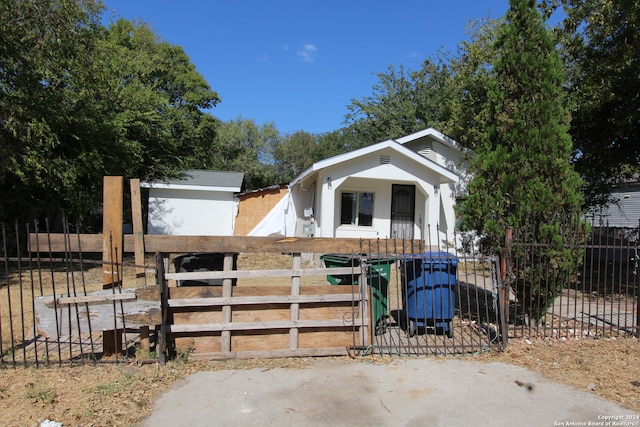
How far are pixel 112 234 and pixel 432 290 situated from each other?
13.0 feet

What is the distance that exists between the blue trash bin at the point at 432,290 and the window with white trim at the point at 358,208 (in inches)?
351

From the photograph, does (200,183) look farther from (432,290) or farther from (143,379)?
(143,379)

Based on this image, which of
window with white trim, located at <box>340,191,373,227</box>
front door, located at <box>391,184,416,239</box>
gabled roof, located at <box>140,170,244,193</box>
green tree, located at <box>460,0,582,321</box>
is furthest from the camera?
gabled roof, located at <box>140,170,244,193</box>

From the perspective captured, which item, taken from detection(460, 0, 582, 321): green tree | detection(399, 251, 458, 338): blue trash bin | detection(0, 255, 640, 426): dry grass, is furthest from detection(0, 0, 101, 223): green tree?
detection(399, 251, 458, 338): blue trash bin

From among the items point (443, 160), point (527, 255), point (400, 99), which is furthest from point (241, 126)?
point (527, 255)

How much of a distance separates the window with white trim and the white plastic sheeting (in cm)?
324

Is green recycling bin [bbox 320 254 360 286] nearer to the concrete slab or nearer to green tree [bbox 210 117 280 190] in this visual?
the concrete slab

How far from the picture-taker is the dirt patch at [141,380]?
3.36m

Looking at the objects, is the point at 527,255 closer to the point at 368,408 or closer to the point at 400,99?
the point at 368,408

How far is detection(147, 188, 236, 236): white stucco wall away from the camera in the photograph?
756 inches

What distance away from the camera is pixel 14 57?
971cm

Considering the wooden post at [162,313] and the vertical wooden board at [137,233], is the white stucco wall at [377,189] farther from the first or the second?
the wooden post at [162,313]

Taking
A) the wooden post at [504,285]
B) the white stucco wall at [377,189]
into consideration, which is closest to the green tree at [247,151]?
the white stucco wall at [377,189]

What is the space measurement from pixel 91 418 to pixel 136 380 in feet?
2.22
